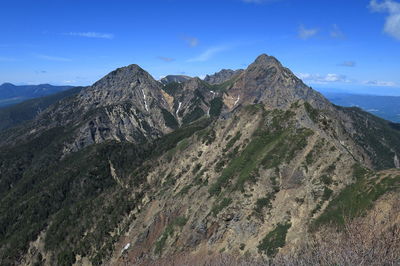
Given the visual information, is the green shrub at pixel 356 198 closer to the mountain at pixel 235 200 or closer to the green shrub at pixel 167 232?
the mountain at pixel 235 200

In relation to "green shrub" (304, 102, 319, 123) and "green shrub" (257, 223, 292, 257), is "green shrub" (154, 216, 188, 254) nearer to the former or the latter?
"green shrub" (257, 223, 292, 257)

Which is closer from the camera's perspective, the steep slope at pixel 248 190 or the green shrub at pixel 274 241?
the green shrub at pixel 274 241

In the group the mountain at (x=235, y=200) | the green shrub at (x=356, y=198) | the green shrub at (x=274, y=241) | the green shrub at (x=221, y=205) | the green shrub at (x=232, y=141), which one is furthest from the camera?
the green shrub at (x=232, y=141)

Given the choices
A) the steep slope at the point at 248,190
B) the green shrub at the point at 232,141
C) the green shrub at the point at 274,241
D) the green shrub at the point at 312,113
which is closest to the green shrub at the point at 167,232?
the steep slope at the point at 248,190

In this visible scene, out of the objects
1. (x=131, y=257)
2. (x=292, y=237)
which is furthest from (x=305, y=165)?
(x=131, y=257)

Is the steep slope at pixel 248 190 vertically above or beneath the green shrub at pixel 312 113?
beneath

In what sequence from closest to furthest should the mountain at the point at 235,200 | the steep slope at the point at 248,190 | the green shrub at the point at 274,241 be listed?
the green shrub at the point at 274,241, the mountain at the point at 235,200, the steep slope at the point at 248,190

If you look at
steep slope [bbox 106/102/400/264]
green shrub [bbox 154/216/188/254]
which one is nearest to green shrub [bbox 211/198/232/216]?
steep slope [bbox 106/102/400/264]

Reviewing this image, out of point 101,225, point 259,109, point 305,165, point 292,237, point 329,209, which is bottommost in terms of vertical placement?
point 101,225

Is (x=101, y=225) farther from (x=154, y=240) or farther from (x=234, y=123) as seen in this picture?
(x=234, y=123)

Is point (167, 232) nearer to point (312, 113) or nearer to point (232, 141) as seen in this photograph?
point (232, 141)

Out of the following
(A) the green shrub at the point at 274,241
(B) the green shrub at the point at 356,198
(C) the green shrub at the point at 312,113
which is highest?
(C) the green shrub at the point at 312,113
